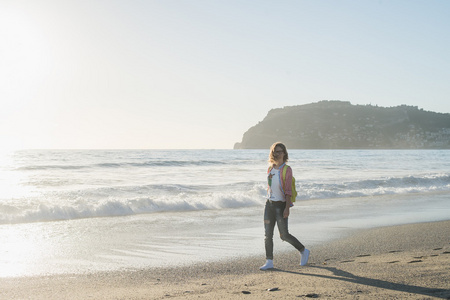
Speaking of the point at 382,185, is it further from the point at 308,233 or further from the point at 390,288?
the point at 390,288

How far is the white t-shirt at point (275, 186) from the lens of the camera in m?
5.75

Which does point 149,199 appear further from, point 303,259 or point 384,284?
point 384,284

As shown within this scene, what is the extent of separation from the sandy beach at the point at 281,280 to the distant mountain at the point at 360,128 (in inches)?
4333

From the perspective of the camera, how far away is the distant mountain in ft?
384

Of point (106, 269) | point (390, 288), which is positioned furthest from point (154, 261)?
point (390, 288)

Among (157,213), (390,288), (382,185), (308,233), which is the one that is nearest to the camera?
(390,288)

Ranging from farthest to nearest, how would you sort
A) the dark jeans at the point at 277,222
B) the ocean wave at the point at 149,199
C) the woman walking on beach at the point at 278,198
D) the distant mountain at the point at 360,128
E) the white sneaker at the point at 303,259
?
the distant mountain at the point at 360,128, the ocean wave at the point at 149,199, the white sneaker at the point at 303,259, the dark jeans at the point at 277,222, the woman walking on beach at the point at 278,198

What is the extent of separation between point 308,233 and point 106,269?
4.36m

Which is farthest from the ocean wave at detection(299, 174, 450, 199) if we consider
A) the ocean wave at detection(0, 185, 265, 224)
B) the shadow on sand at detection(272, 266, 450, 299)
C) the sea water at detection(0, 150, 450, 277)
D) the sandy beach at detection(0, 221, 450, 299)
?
the shadow on sand at detection(272, 266, 450, 299)

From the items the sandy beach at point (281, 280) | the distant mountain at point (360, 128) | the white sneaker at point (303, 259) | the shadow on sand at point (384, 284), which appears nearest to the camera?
the shadow on sand at point (384, 284)

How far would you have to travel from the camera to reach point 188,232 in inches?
339

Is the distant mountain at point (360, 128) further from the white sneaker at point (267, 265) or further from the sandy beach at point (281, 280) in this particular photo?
the white sneaker at point (267, 265)

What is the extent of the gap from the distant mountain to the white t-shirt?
362 ft

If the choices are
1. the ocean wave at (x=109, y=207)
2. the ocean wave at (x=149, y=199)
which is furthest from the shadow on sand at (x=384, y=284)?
the ocean wave at (x=149, y=199)
